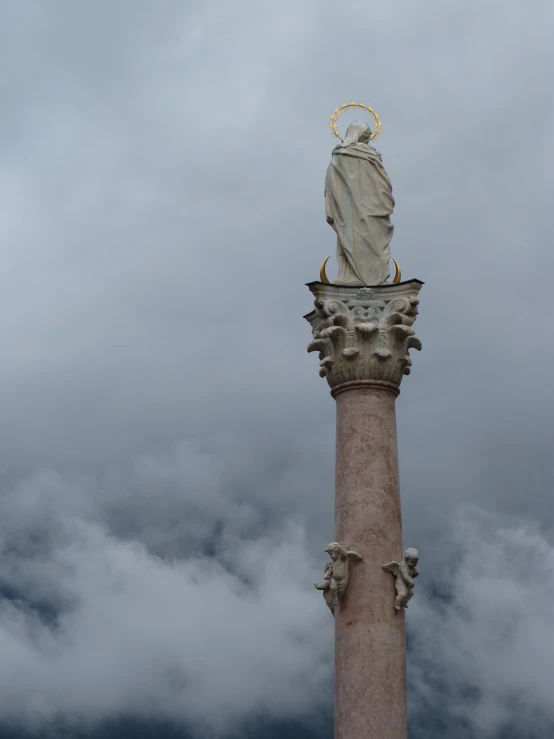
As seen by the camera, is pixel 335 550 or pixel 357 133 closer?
pixel 335 550

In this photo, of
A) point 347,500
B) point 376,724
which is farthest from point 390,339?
point 376,724

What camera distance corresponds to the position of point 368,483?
2395 centimetres

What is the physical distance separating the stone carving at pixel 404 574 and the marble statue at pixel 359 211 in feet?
18.4

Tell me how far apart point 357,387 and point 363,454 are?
1336 millimetres

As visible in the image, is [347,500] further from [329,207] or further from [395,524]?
[329,207]

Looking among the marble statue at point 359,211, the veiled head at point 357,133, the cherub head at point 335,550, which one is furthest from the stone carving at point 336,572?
the veiled head at point 357,133

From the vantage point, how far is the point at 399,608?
75.7ft

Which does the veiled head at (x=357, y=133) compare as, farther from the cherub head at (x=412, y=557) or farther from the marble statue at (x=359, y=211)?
the cherub head at (x=412, y=557)

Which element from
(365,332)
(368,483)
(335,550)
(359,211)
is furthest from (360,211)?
(335,550)

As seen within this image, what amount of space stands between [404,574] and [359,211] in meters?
7.49

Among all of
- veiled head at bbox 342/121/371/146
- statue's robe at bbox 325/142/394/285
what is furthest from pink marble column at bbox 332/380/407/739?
veiled head at bbox 342/121/371/146

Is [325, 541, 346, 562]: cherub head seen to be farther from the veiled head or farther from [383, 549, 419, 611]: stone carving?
the veiled head

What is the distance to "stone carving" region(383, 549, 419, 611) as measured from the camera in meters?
23.0

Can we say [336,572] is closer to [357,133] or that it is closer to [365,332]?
[365,332]
